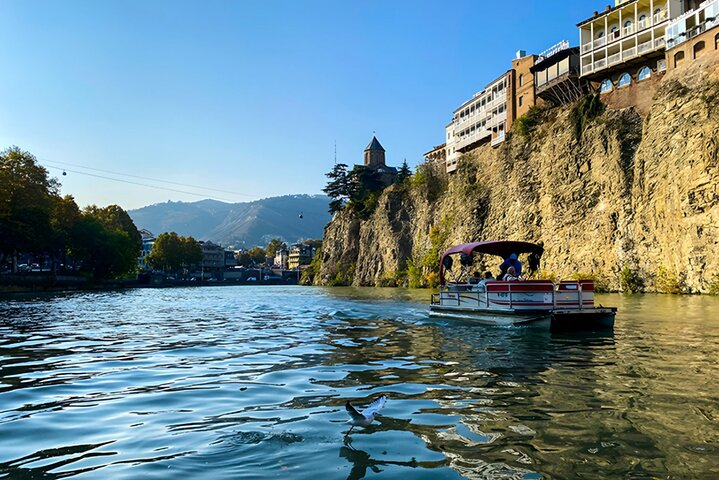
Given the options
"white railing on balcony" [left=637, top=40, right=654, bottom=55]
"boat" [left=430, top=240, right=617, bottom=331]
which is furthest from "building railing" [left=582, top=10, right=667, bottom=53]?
"boat" [left=430, top=240, right=617, bottom=331]

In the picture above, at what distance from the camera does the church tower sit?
16075 cm

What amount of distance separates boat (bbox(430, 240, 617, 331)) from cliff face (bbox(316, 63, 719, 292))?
2779 cm

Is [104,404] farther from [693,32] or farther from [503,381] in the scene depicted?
[693,32]

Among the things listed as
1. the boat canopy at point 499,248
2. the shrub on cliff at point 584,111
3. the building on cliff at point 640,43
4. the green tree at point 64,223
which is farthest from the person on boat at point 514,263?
the green tree at point 64,223

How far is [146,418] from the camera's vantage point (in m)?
8.52

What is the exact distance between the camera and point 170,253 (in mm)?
157750

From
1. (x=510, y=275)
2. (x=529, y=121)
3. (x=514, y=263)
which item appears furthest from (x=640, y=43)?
(x=510, y=275)

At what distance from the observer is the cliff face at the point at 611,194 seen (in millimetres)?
45844

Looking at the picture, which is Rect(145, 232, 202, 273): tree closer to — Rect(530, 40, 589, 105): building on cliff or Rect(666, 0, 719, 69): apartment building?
Rect(530, 40, 589, 105): building on cliff

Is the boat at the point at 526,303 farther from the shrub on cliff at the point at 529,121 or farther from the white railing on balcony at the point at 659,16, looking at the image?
the shrub on cliff at the point at 529,121

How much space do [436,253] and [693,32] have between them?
139 feet

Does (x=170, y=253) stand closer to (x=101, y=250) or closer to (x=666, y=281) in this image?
(x=101, y=250)

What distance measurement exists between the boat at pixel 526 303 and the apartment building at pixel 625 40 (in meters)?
43.8

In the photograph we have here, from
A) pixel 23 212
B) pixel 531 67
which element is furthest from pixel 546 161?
pixel 23 212
